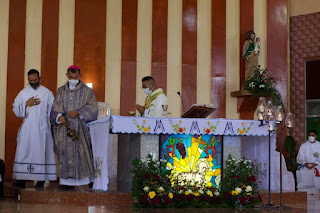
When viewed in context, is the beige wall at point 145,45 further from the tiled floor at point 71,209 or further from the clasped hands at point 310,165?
the tiled floor at point 71,209

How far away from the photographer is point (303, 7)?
453 inches

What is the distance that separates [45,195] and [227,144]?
247 centimetres

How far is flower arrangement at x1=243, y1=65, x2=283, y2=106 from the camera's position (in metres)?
10.3

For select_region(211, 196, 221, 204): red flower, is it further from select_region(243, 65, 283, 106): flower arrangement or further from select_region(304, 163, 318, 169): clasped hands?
select_region(304, 163, 318, 169): clasped hands

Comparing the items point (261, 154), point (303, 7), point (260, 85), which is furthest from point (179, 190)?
point (303, 7)

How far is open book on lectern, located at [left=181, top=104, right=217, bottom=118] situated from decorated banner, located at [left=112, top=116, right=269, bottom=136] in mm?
168

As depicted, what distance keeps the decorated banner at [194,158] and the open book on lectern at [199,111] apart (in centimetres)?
30

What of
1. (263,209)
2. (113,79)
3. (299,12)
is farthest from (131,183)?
(299,12)

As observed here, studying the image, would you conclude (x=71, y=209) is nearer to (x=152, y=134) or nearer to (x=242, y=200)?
(x=152, y=134)

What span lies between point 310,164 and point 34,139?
17.9ft

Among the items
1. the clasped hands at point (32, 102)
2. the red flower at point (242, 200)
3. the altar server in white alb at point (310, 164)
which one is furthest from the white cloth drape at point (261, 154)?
the clasped hands at point (32, 102)

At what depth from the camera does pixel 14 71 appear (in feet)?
33.0

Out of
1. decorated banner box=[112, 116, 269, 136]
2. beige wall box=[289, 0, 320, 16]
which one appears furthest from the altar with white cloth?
beige wall box=[289, 0, 320, 16]

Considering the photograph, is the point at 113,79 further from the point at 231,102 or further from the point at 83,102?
the point at 83,102
